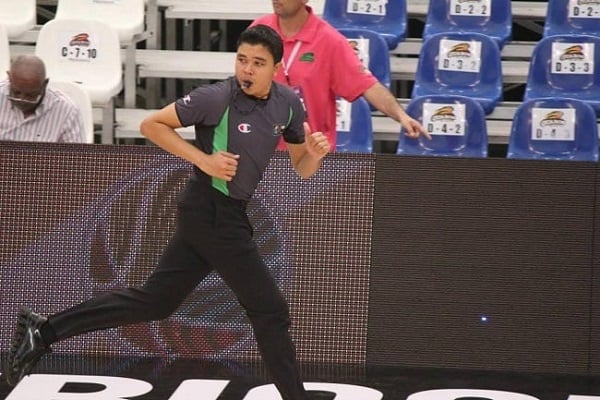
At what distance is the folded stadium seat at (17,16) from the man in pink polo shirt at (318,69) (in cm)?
312

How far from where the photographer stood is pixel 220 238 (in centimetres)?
538

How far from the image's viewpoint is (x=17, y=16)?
9773 millimetres

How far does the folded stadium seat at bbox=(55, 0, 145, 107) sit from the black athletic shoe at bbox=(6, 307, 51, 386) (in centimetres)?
408

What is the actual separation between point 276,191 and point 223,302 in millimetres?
622

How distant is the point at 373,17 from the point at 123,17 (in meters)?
1.75

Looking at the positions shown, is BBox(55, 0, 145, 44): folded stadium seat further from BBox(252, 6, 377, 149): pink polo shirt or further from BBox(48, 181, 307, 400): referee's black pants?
BBox(48, 181, 307, 400): referee's black pants

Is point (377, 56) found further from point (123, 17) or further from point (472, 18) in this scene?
point (123, 17)

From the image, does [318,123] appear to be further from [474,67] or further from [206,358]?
A: [474,67]

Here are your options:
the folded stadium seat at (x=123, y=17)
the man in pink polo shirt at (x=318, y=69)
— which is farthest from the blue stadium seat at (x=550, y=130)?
the folded stadium seat at (x=123, y=17)

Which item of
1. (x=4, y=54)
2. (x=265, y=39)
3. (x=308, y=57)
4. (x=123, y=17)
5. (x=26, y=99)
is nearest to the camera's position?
(x=265, y=39)

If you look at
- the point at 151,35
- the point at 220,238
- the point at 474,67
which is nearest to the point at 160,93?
the point at 151,35

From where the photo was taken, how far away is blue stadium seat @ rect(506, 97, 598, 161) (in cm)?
853

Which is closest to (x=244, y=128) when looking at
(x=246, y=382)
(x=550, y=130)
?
(x=246, y=382)

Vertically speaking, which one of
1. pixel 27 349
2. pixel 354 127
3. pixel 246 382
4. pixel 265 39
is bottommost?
pixel 246 382
